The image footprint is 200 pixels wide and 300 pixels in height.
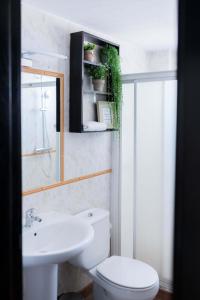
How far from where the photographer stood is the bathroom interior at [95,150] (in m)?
2.00

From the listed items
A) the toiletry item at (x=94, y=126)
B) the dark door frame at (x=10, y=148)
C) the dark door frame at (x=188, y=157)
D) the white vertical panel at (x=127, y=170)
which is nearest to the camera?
the dark door frame at (x=188, y=157)

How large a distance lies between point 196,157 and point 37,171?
66.1 inches

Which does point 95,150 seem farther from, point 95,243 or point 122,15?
point 122,15

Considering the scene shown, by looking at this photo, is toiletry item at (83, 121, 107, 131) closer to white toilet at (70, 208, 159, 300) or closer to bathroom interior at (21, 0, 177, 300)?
bathroom interior at (21, 0, 177, 300)

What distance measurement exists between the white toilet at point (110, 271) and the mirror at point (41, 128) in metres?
0.47

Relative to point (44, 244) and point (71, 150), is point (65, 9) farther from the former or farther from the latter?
point (44, 244)

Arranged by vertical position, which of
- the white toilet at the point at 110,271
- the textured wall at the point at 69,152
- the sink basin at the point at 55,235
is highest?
the textured wall at the point at 69,152

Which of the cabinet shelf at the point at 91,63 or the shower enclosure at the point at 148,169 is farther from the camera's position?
the shower enclosure at the point at 148,169

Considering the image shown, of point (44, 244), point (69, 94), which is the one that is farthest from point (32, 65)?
point (44, 244)

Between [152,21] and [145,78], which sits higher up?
[152,21]

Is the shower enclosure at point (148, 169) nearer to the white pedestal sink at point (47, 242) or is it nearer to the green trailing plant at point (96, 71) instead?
the green trailing plant at point (96, 71)

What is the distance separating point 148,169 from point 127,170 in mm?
216

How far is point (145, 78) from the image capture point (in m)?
2.64

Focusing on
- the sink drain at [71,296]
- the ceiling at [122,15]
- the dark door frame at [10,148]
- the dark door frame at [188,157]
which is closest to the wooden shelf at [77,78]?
the ceiling at [122,15]
